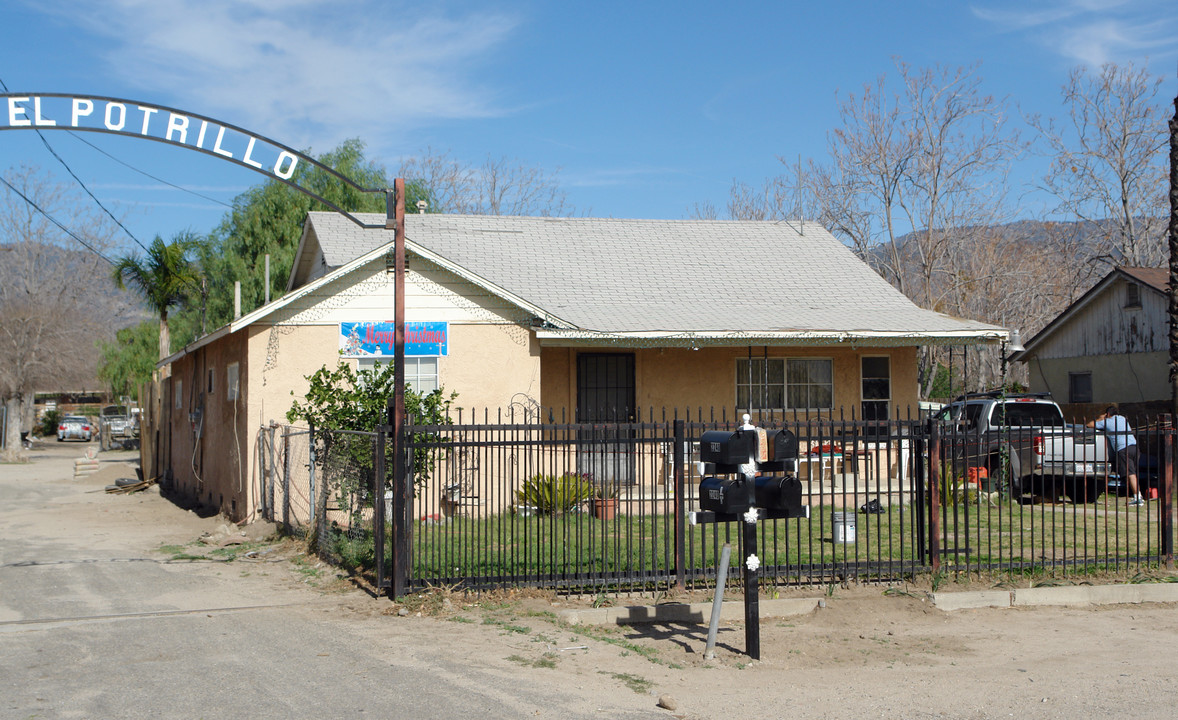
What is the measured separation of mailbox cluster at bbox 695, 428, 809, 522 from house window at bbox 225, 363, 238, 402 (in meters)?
10.1

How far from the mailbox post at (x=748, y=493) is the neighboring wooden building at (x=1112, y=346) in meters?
18.1

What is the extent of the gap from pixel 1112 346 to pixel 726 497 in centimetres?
2297

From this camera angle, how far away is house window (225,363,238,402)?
15.6m

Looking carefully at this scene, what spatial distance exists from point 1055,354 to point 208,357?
76.7ft

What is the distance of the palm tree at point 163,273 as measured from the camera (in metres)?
31.6

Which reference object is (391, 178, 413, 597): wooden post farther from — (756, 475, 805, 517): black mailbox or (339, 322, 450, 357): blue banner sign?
(339, 322, 450, 357): blue banner sign

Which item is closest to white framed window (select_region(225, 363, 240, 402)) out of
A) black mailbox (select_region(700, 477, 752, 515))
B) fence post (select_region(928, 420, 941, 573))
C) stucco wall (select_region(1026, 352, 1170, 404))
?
black mailbox (select_region(700, 477, 752, 515))

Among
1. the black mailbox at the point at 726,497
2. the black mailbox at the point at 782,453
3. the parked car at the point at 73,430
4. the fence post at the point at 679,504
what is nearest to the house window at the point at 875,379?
the fence post at the point at 679,504

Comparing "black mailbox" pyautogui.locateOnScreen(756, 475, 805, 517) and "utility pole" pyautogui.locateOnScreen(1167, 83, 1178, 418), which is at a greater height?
"utility pole" pyautogui.locateOnScreen(1167, 83, 1178, 418)

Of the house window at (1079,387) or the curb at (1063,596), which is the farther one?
the house window at (1079,387)

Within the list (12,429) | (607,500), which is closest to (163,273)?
(12,429)

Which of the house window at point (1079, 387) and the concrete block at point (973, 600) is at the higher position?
the house window at point (1079, 387)

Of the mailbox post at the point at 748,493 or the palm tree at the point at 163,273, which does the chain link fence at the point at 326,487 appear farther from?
the palm tree at the point at 163,273

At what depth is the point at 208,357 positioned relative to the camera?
18.1 m
